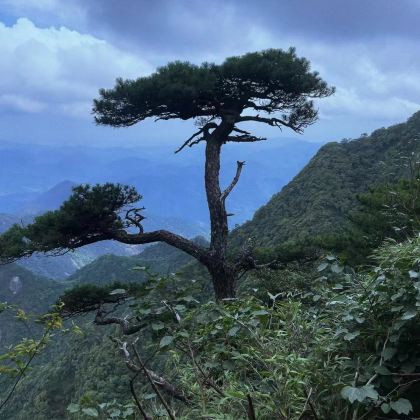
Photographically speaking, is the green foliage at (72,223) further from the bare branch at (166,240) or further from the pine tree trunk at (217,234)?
the pine tree trunk at (217,234)

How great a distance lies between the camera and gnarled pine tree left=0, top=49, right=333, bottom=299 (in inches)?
352

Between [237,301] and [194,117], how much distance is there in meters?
8.33

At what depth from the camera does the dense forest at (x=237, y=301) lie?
6.67 ft

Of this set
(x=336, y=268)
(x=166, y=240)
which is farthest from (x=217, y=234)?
(x=336, y=268)

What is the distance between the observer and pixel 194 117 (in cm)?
1067

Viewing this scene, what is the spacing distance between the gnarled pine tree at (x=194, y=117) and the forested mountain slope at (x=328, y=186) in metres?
21.0

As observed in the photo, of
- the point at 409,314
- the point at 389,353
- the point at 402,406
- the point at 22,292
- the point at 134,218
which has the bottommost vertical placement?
the point at 22,292

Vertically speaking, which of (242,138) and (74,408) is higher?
(242,138)

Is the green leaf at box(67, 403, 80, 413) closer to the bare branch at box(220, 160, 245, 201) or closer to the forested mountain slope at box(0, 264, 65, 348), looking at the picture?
the bare branch at box(220, 160, 245, 201)

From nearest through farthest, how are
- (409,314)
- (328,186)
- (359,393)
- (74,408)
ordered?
1. (359,393)
2. (409,314)
3. (74,408)
4. (328,186)

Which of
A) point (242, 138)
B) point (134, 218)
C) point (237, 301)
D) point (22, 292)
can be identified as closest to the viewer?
point (237, 301)

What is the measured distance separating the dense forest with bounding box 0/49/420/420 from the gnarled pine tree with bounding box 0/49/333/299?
0.03 metres

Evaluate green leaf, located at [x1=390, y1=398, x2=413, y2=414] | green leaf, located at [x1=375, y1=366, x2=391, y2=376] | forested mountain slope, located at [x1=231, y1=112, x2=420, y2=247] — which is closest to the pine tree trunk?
green leaf, located at [x1=375, y1=366, x2=391, y2=376]

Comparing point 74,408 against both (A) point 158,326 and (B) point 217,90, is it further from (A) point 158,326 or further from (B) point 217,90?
(B) point 217,90
